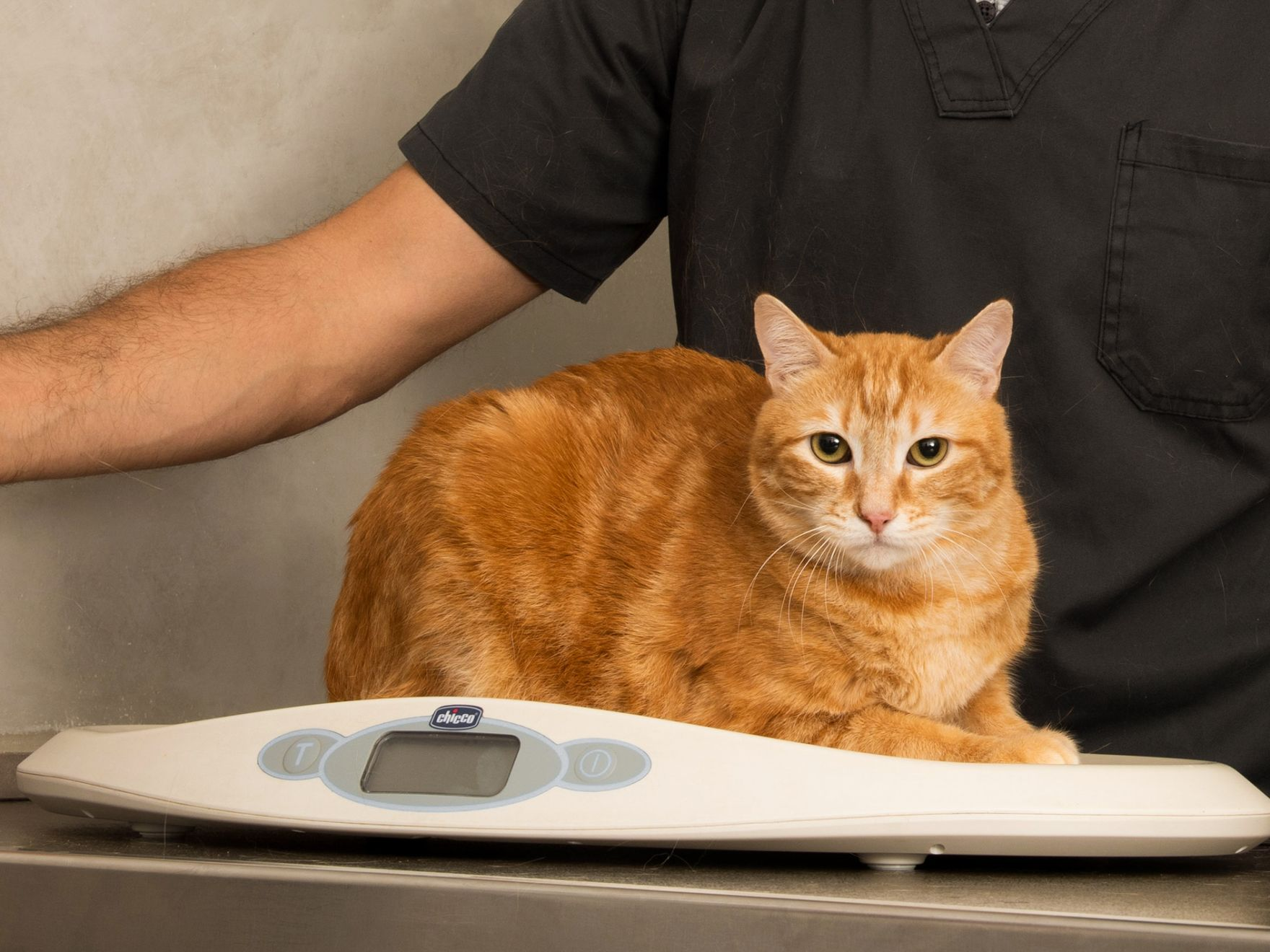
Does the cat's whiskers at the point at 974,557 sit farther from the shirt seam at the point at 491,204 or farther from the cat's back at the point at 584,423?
the shirt seam at the point at 491,204

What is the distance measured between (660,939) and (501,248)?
35.6 inches

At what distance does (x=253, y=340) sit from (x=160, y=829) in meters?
0.50

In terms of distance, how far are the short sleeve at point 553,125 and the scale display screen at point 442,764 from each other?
72 centimetres

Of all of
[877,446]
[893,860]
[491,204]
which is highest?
[491,204]

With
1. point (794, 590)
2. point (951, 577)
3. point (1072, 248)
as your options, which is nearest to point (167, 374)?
point (794, 590)

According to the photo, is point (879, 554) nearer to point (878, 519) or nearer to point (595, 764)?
point (878, 519)

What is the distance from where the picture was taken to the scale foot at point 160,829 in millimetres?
772

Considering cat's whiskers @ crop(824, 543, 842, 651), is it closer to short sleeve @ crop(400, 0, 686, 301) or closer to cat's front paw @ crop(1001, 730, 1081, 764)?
cat's front paw @ crop(1001, 730, 1081, 764)

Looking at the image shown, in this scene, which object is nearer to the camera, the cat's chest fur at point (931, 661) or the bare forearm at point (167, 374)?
the cat's chest fur at point (931, 661)

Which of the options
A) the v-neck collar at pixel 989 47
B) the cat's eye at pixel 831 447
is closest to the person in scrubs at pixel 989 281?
the v-neck collar at pixel 989 47

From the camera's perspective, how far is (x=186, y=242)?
55.6 inches

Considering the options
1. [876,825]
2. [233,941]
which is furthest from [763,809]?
[233,941]

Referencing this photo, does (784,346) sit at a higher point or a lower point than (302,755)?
higher

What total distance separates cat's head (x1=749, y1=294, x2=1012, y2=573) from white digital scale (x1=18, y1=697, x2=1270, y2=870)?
22cm
